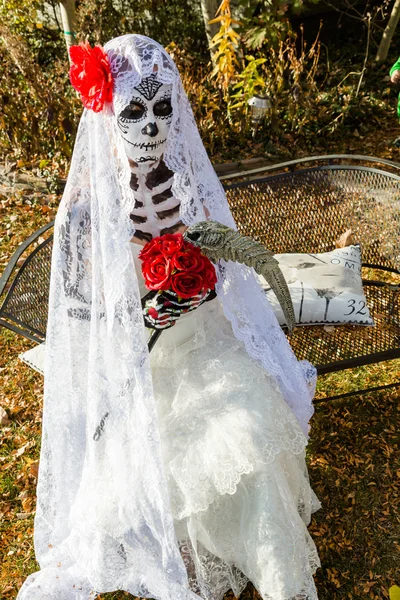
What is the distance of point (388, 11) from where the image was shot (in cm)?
684

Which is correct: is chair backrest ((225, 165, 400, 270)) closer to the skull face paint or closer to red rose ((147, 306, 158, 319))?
the skull face paint

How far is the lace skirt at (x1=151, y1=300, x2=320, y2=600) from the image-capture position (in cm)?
207

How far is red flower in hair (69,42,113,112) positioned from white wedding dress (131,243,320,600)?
59cm

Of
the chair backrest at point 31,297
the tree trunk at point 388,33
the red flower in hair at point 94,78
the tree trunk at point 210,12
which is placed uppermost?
the red flower in hair at point 94,78

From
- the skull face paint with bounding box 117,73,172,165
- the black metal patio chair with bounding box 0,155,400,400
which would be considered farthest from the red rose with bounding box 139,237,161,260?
the black metal patio chair with bounding box 0,155,400,400

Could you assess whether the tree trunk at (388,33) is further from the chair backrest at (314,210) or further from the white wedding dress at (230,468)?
the white wedding dress at (230,468)

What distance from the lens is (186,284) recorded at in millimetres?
2113

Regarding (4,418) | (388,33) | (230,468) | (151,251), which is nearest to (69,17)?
(388,33)

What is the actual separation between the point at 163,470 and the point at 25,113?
4245 mm

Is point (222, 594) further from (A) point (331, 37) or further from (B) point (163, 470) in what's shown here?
(A) point (331, 37)

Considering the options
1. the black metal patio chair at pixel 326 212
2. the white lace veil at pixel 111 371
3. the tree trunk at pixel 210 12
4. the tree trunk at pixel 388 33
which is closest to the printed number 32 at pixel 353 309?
the black metal patio chair at pixel 326 212

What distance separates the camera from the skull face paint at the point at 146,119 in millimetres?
2123

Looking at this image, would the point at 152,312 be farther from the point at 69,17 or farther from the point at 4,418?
the point at 69,17

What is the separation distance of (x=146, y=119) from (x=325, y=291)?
4.67 ft
